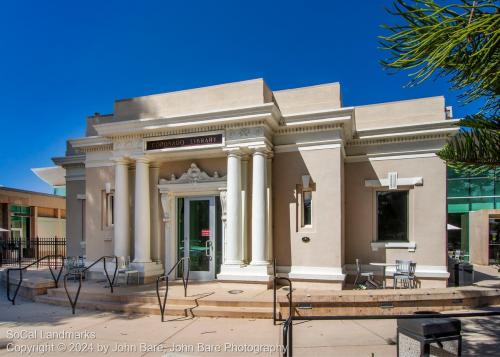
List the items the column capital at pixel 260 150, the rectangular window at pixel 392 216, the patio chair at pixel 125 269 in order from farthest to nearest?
the rectangular window at pixel 392 216, the patio chair at pixel 125 269, the column capital at pixel 260 150

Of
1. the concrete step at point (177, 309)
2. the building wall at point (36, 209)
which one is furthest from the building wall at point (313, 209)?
the building wall at point (36, 209)

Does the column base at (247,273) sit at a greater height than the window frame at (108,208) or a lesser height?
lesser

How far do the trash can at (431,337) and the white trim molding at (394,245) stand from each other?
7977mm

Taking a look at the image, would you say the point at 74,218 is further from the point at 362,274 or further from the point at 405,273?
the point at 405,273

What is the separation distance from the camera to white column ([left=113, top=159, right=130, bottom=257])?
11305mm

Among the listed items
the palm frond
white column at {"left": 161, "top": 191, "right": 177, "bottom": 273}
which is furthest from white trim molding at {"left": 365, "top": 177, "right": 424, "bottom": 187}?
the palm frond

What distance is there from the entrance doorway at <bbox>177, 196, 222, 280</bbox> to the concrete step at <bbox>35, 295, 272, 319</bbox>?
2.74 meters

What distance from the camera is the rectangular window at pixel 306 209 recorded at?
410 inches

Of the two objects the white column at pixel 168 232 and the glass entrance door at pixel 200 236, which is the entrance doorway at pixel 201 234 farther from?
the white column at pixel 168 232

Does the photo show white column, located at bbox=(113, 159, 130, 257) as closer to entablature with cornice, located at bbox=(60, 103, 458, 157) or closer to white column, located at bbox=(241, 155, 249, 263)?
entablature with cornice, located at bbox=(60, 103, 458, 157)

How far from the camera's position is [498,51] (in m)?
2.09

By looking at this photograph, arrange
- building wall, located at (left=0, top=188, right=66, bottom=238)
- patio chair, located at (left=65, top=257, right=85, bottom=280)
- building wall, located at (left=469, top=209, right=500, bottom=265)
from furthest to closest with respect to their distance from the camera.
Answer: building wall, located at (left=0, top=188, right=66, bottom=238)
building wall, located at (left=469, top=209, right=500, bottom=265)
patio chair, located at (left=65, top=257, right=85, bottom=280)

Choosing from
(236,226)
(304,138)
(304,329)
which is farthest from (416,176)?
(304,329)

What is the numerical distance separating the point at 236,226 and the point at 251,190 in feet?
3.85
